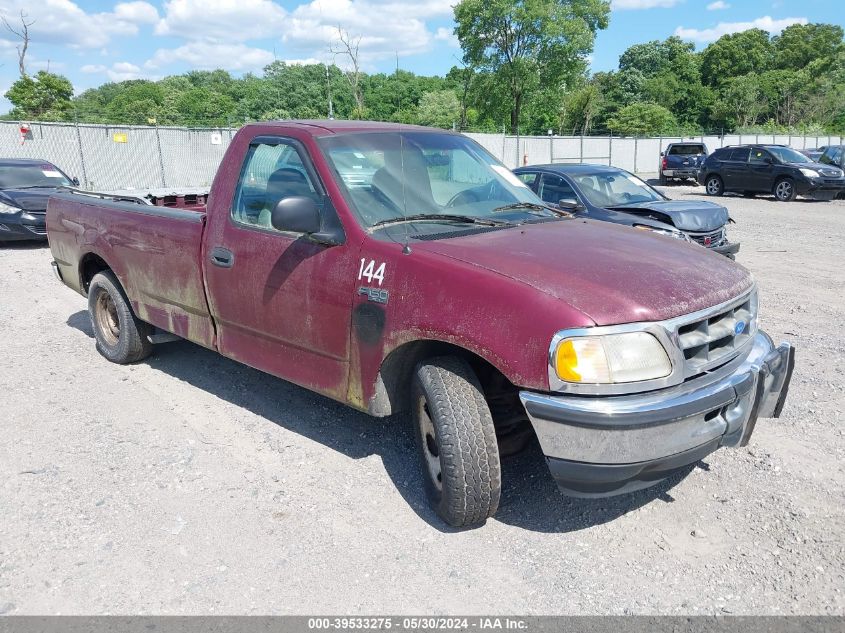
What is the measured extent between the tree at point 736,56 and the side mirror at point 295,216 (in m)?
84.9

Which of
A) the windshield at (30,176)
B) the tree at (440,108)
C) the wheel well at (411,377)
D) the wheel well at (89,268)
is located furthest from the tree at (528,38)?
the wheel well at (411,377)

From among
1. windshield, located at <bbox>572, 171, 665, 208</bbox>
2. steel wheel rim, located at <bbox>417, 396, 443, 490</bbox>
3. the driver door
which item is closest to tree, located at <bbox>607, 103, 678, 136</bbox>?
windshield, located at <bbox>572, 171, 665, 208</bbox>

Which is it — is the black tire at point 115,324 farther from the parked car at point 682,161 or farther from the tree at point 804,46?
the tree at point 804,46

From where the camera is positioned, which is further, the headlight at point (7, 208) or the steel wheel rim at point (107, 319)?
the headlight at point (7, 208)

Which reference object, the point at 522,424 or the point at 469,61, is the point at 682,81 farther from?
the point at 522,424

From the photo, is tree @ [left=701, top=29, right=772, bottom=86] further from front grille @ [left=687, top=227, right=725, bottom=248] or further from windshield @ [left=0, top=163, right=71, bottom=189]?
windshield @ [left=0, top=163, right=71, bottom=189]

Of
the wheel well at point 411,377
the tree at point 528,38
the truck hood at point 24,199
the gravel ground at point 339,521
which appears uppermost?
the tree at point 528,38

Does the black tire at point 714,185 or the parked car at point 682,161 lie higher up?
the parked car at point 682,161

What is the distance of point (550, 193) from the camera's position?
10.2 meters

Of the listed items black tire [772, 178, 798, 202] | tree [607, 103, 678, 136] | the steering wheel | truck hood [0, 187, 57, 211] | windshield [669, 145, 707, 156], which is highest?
tree [607, 103, 678, 136]

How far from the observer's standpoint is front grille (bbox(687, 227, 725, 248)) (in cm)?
945

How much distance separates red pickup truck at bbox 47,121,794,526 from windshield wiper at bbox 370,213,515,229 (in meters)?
0.01

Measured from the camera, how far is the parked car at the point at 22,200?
12406mm

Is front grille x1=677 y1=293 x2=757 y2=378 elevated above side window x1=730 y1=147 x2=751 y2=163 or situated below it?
below
